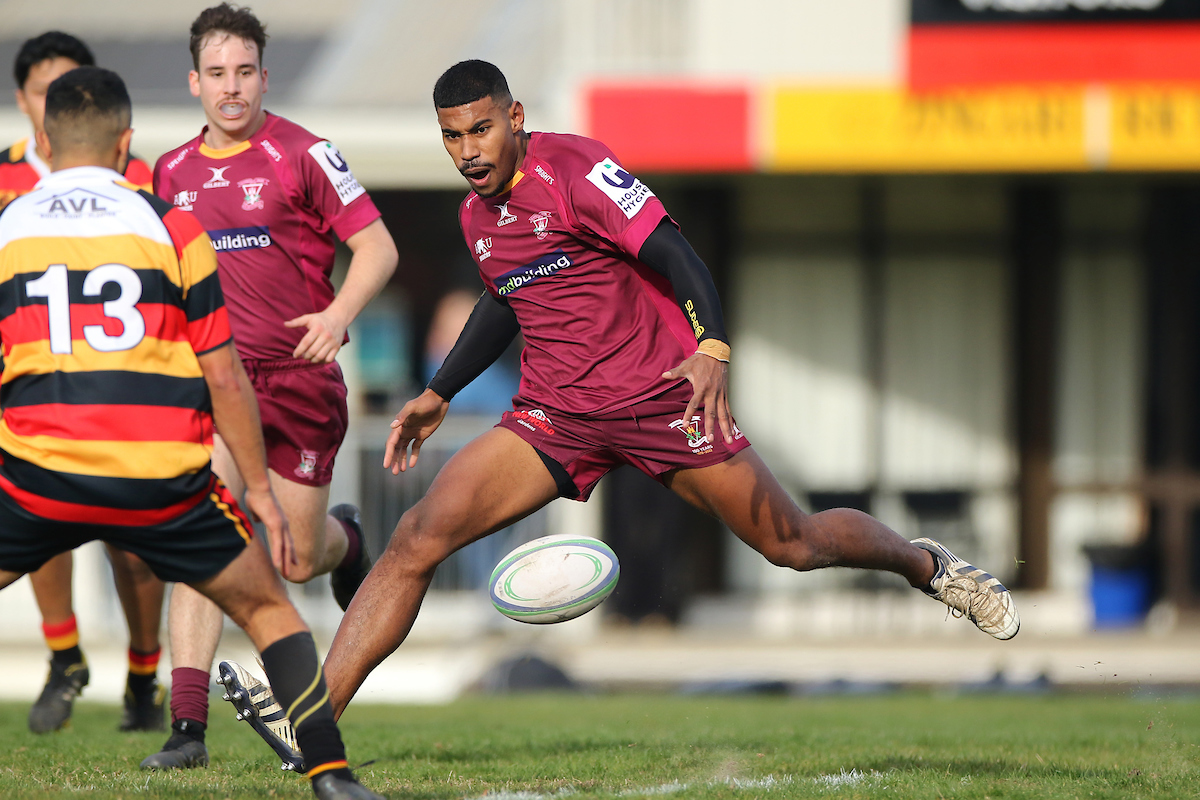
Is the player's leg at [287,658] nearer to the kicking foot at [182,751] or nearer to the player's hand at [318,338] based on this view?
the player's hand at [318,338]

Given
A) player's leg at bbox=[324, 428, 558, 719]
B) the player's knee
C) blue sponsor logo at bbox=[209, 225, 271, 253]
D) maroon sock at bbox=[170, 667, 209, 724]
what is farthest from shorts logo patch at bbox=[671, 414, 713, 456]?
maroon sock at bbox=[170, 667, 209, 724]

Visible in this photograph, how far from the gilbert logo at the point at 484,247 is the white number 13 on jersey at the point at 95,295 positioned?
1.53 meters

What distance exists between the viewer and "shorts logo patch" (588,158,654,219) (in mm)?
4898

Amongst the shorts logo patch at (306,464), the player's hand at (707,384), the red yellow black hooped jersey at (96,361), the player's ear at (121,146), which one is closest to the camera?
the red yellow black hooped jersey at (96,361)

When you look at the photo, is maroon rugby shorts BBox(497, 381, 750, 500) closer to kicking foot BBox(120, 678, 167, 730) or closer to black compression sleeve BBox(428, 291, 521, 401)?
black compression sleeve BBox(428, 291, 521, 401)

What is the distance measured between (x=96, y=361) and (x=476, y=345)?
1.82 m

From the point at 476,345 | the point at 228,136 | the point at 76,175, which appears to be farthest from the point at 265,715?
the point at 228,136

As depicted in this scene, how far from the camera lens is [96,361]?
3938 millimetres

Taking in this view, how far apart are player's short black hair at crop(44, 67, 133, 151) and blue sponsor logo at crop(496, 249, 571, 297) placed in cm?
153

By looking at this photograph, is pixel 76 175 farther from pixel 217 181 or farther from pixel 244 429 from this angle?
pixel 217 181

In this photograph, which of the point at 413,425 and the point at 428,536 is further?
the point at 413,425

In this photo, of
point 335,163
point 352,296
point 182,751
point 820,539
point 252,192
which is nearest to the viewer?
point 820,539

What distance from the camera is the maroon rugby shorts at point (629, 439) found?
5.02 m

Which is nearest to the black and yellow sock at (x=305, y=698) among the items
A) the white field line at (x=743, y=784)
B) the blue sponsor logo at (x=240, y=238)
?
the white field line at (x=743, y=784)
